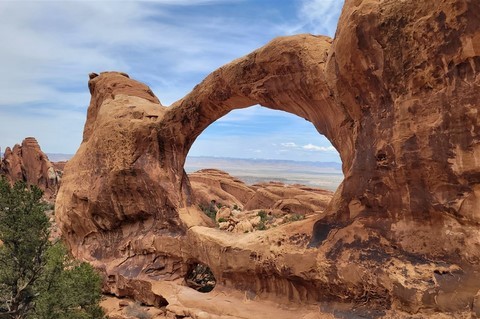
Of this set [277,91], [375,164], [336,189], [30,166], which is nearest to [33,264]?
[277,91]

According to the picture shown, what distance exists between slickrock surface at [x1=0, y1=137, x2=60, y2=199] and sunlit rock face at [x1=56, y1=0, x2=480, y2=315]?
38.8 m

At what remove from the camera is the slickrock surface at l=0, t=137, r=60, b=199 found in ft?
149

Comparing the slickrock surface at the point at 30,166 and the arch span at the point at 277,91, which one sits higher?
the arch span at the point at 277,91

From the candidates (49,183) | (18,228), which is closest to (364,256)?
(18,228)

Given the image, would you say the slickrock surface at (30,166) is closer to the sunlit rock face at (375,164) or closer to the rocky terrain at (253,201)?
the rocky terrain at (253,201)

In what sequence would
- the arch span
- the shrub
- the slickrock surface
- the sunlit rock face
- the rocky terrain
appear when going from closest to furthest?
the sunlit rock face, the arch span, the shrub, the rocky terrain, the slickrock surface

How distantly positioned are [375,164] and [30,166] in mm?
48878

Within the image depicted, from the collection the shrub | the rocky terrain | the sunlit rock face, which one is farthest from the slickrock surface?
the sunlit rock face

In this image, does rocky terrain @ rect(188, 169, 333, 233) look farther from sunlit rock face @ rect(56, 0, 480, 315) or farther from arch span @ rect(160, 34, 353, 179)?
sunlit rock face @ rect(56, 0, 480, 315)

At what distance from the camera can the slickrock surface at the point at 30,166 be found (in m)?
45.5

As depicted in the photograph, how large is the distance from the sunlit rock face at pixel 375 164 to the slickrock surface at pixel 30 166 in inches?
1529

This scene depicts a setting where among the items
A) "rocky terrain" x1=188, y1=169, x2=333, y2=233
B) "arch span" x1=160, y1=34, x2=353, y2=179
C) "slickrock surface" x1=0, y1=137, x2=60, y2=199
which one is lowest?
"rocky terrain" x1=188, y1=169, x2=333, y2=233

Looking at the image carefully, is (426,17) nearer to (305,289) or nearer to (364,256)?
(364,256)

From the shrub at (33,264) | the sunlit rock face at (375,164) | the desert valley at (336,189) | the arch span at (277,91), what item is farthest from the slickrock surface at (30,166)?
the arch span at (277,91)
